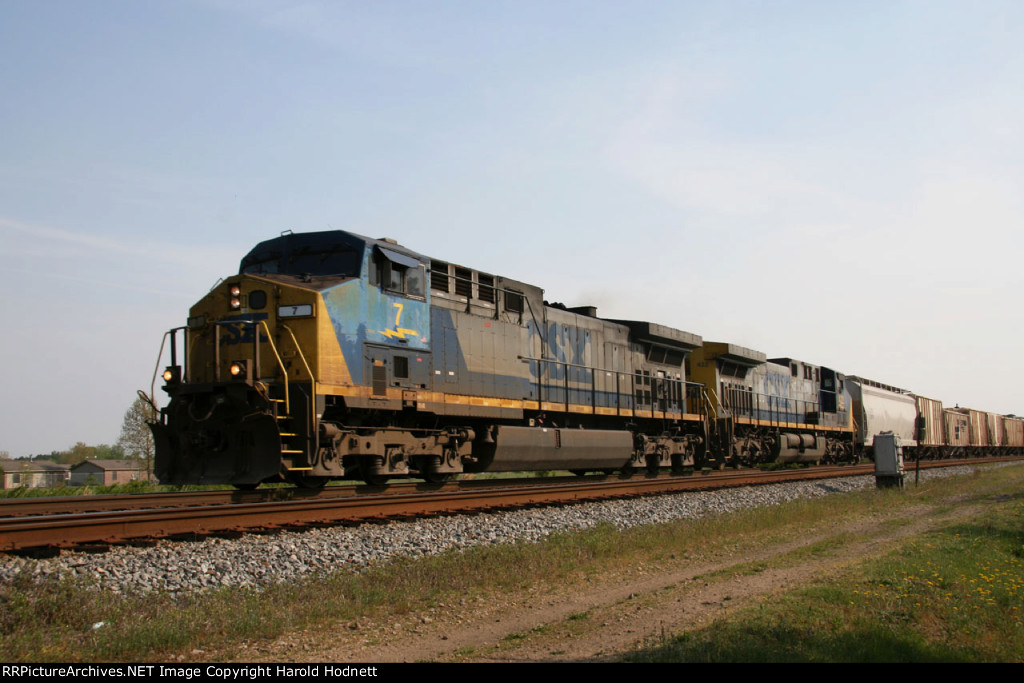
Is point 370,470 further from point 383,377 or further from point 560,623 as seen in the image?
point 560,623

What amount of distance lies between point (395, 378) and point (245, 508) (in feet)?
11.3

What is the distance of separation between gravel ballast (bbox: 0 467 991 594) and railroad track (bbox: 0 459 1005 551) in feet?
1.38

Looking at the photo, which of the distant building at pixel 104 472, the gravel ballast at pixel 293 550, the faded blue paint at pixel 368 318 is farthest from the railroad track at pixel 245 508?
the distant building at pixel 104 472

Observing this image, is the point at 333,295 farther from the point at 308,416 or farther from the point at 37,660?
the point at 37,660

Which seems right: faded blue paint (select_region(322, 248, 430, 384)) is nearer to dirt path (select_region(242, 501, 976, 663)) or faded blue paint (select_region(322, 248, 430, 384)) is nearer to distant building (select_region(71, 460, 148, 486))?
dirt path (select_region(242, 501, 976, 663))

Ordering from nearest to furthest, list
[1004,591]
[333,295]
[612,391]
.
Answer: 1. [1004,591]
2. [333,295]
3. [612,391]

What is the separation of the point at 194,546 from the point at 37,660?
3.09m

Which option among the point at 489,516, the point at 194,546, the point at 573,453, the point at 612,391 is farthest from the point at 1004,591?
the point at 612,391

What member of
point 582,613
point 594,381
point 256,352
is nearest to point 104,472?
point 594,381

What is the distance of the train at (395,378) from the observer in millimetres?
10664

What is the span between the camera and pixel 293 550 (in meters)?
7.91

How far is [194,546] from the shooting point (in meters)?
7.73

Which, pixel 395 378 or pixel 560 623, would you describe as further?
pixel 395 378

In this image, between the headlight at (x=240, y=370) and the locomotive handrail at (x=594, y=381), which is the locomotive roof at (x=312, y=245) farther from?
the locomotive handrail at (x=594, y=381)
